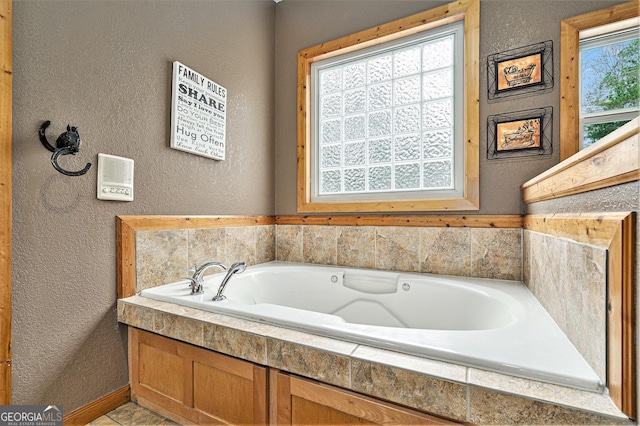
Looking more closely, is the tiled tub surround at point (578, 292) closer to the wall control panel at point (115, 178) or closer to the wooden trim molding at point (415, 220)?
the wooden trim molding at point (415, 220)

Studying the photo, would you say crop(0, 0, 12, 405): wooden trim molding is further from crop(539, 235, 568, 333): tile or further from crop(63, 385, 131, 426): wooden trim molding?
crop(539, 235, 568, 333): tile

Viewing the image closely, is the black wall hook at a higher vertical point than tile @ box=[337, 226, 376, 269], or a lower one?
higher

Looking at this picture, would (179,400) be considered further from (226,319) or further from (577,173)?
(577,173)

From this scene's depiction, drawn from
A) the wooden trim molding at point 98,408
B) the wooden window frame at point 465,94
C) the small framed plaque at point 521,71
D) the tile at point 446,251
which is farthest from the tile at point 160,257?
the small framed plaque at point 521,71

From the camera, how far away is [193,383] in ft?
4.13

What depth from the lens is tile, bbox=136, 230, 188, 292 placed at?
1.59 m

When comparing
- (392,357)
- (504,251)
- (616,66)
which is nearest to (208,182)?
(392,357)

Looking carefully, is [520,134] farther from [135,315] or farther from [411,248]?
[135,315]

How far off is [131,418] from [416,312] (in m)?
1.55

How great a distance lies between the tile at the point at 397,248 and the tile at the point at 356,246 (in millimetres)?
46

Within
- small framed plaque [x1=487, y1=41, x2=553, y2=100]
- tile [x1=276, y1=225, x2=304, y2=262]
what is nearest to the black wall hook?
tile [x1=276, y1=225, x2=304, y2=262]

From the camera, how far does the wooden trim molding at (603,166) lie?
1.99 feet

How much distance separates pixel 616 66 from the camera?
168 centimetres

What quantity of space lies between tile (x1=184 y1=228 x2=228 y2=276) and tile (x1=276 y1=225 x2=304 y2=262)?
23.2 inches
